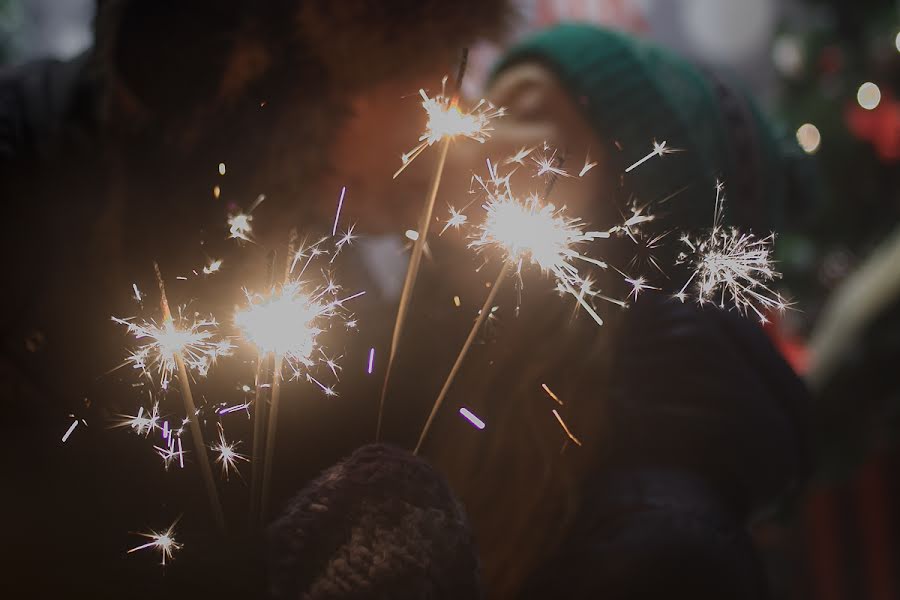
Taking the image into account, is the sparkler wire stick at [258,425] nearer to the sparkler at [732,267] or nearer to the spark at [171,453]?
the spark at [171,453]

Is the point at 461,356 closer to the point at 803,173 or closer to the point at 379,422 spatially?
the point at 379,422

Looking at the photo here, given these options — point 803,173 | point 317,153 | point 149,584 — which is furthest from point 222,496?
point 803,173

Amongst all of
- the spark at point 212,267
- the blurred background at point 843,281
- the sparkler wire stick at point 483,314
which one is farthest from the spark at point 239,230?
the blurred background at point 843,281

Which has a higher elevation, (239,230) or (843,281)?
(843,281)

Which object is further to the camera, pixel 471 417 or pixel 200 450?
pixel 471 417

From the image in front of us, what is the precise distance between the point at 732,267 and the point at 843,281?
59.1 inches

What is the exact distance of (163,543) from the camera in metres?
0.26

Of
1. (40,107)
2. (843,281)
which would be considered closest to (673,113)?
(40,107)

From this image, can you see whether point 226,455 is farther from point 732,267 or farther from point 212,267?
point 732,267

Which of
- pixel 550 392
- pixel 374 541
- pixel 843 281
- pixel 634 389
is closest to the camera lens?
pixel 374 541

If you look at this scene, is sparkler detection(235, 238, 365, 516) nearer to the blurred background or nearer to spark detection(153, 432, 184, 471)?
spark detection(153, 432, 184, 471)

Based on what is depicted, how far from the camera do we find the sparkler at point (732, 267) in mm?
285

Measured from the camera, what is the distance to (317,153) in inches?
20.4

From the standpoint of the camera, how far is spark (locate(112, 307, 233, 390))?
0.93 ft
